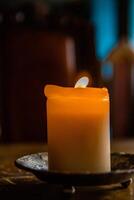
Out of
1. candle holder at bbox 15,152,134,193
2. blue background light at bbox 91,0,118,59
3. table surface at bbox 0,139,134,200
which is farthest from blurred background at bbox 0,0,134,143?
blue background light at bbox 91,0,118,59

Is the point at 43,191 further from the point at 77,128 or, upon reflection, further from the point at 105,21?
the point at 105,21

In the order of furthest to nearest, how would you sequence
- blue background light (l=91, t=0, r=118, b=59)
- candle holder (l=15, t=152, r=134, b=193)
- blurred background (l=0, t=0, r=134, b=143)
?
blue background light (l=91, t=0, r=118, b=59)
blurred background (l=0, t=0, r=134, b=143)
candle holder (l=15, t=152, r=134, b=193)

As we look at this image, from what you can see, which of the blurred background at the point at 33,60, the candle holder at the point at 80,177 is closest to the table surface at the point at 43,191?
the candle holder at the point at 80,177

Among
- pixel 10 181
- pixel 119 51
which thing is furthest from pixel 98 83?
pixel 10 181

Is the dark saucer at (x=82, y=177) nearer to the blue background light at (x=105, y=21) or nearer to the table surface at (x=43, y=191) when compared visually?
the table surface at (x=43, y=191)

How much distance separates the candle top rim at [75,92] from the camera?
0.49 meters

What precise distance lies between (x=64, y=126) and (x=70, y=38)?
117 cm

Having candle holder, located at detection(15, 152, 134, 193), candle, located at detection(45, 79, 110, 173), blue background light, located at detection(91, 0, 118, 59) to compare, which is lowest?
candle holder, located at detection(15, 152, 134, 193)

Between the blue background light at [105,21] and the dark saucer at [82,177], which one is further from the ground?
the blue background light at [105,21]

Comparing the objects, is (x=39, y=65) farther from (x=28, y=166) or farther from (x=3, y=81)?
→ (x=28, y=166)

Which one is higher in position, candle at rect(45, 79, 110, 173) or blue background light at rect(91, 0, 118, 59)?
blue background light at rect(91, 0, 118, 59)

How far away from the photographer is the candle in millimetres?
490

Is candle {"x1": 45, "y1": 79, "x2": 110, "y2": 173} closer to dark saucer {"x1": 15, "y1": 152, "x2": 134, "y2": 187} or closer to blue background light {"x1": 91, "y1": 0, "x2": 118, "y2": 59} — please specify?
dark saucer {"x1": 15, "y1": 152, "x2": 134, "y2": 187}

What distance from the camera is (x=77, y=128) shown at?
19.4 inches
